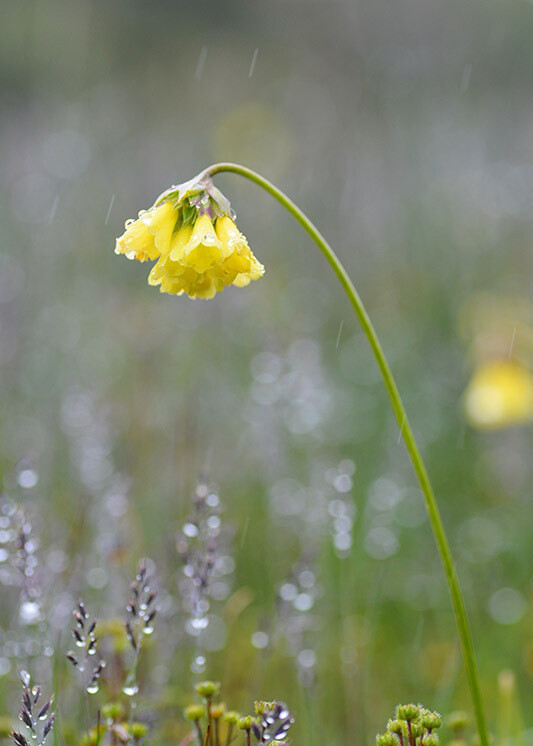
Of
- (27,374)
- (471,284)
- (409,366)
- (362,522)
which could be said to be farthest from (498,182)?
(362,522)

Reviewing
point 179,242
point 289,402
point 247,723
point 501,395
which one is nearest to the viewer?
point 247,723

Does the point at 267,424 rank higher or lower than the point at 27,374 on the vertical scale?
lower

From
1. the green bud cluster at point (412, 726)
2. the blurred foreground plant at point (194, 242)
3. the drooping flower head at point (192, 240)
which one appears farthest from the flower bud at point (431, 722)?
the drooping flower head at point (192, 240)

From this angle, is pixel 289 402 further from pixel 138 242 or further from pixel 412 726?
pixel 412 726

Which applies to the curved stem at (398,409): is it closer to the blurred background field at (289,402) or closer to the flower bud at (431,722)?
the flower bud at (431,722)

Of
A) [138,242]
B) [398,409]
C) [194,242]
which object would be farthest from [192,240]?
[398,409]

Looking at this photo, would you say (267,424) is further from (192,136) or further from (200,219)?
(192,136)
